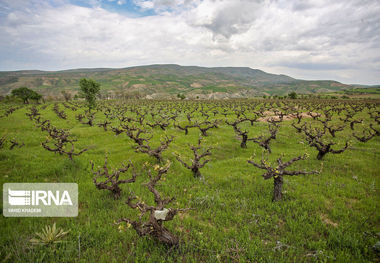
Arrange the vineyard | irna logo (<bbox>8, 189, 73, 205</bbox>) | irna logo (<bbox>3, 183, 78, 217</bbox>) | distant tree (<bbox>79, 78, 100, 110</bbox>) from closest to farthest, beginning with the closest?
the vineyard → irna logo (<bbox>3, 183, 78, 217</bbox>) → irna logo (<bbox>8, 189, 73, 205</bbox>) → distant tree (<bbox>79, 78, 100, 110</bbox>)

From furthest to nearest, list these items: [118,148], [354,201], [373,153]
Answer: [118,148] < [373,153] < [354,201]

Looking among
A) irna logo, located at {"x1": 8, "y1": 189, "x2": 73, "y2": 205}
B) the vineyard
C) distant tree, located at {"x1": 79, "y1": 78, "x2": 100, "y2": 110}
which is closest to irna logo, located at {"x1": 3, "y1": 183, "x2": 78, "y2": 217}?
irna logo, located at {"x1": 8, "y1": 189, "x2": 73, "y2": 205}

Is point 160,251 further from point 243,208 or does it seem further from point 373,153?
point 373,153

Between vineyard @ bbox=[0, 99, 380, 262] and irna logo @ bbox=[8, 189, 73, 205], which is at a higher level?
vineyard @ bbox=[0, 99, 380, 262]

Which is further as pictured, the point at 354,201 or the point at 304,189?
the point at 304,189

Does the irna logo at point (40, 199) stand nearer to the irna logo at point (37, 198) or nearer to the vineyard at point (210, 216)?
the irna logo at point (37, 198)

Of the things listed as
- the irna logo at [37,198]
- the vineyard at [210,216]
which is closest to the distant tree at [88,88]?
the vineyard at [210,216]

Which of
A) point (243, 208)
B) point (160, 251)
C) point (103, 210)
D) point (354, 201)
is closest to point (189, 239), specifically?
point (160, 251)

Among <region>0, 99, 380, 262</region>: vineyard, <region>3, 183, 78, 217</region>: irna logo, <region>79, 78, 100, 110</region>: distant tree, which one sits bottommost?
<region>3, 183, 78, 217</region>: irna logo

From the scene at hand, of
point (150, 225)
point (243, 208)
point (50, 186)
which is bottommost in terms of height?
point (50, 186)

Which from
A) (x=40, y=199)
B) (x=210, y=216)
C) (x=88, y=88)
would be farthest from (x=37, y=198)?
(x=88, y=88)

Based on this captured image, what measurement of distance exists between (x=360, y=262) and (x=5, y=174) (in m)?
20.2

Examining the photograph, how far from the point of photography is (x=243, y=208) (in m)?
8.81

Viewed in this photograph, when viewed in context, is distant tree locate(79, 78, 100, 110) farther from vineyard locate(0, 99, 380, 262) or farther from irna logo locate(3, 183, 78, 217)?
irna logo locate(3, 183, 78, 217)
